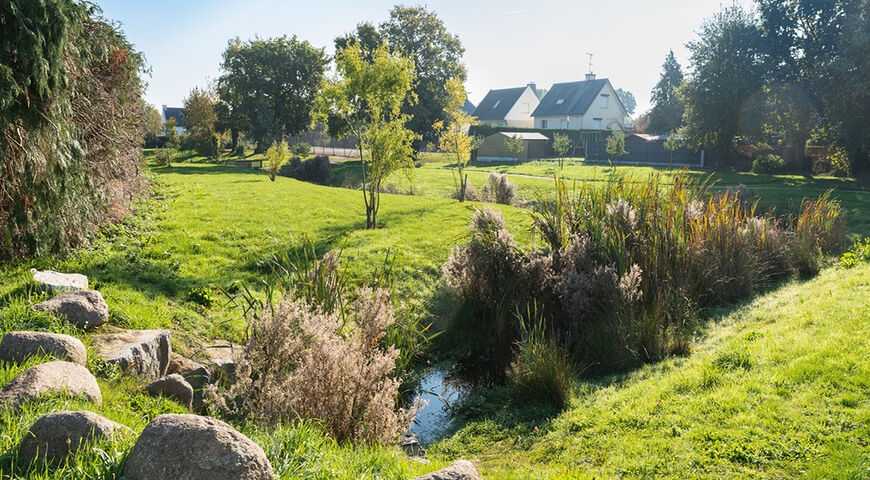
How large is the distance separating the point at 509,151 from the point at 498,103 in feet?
84.3

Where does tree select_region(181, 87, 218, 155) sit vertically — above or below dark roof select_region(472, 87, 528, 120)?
Answer: below

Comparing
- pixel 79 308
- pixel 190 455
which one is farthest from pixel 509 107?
pixel 190 455

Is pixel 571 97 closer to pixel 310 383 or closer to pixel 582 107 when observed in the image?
pixel 582 107

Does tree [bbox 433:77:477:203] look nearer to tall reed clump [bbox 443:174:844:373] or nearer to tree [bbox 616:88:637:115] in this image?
tall reed clump [bbox 443:174:844:373]

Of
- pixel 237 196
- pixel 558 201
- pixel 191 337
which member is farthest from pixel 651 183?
pixel 237 196

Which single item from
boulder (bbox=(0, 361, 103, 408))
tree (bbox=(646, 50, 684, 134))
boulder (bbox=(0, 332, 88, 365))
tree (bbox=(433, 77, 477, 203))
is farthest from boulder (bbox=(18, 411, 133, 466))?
tree (bbox=(646, 50, 684, 134))

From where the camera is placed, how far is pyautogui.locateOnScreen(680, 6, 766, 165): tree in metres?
28.7

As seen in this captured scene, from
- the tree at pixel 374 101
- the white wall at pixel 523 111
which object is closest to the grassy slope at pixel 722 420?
the tree at pixel 374 101

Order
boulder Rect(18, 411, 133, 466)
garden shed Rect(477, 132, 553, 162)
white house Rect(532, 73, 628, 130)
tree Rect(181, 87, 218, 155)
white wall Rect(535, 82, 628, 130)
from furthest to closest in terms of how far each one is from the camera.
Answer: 1. white wall Rect(535, 82, 628, 130)
2. white house Rect(532, 73, 628, 130)
3. garden shed Rect(477, 132, 553, 162)
4. tree Rect(181, 87, 218, 155)
5. boulder Rect(18, 411, 133, 466)

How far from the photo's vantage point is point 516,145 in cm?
4175

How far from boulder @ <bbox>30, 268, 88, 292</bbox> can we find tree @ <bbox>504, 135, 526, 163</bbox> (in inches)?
1474

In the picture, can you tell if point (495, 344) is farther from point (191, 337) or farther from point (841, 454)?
point (841, 454)

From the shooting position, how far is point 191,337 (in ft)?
21.9

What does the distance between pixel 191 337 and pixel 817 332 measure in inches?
291
